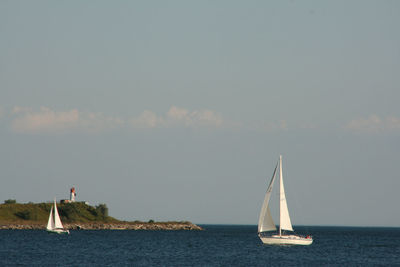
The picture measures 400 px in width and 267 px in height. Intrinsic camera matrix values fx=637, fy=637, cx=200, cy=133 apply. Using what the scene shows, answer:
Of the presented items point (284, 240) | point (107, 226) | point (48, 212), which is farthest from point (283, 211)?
point (48, 212)

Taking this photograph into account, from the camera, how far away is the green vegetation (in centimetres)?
17175

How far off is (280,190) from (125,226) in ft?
323

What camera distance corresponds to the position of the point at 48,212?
17850 cm

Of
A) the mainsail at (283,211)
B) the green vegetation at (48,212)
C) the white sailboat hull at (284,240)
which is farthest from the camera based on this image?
the green vegetation at (48,212)

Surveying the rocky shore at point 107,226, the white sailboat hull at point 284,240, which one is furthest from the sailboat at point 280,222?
the rocky shore at point 107,226

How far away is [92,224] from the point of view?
586ft

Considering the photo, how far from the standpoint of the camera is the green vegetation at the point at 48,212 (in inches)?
6762

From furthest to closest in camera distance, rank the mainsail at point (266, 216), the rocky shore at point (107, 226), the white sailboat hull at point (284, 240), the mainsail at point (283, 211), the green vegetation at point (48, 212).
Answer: the green vegetation at point (48, 212), the rocky shore at point (107, 226), the white sailboat hull at point (284, 240), the mainsail at point (283, 211), the mainsail at point (266, 216)

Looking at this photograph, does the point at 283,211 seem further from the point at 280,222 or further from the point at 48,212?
the point at 48,212

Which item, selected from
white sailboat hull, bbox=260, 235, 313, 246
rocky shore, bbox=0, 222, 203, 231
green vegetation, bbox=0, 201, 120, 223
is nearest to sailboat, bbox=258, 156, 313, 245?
white sailboat hull, bbox=260, 235, 313, 246

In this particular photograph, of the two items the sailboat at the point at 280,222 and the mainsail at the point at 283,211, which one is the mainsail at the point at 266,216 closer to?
the sailboat at the point at 280,222

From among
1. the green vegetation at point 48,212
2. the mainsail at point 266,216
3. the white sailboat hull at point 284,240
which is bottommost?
the white sailboat hull at point 284,240

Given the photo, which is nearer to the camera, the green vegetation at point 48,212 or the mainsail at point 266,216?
the mainsail at point 266,216

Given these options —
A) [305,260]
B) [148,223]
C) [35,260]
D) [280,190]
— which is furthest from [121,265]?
[148,223]
